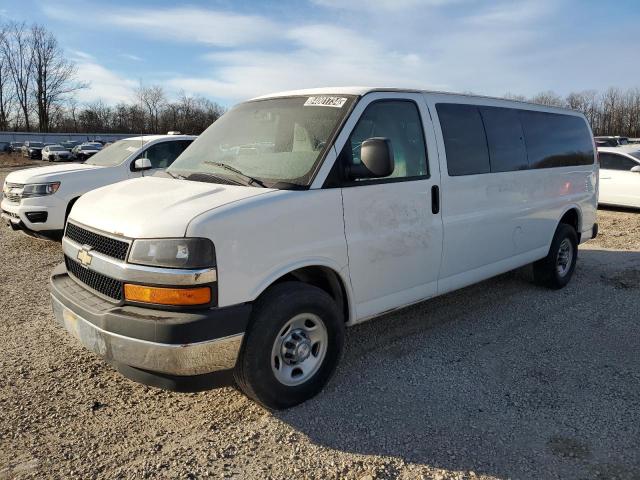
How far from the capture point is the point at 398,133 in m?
3.98

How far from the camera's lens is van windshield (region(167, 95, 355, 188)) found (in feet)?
11.5

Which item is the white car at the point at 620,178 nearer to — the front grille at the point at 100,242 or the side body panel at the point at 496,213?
the side body panel at the point at 496,213

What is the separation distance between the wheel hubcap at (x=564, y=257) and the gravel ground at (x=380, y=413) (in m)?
1.17

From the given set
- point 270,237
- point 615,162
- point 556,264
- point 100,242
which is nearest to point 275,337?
point 270,237

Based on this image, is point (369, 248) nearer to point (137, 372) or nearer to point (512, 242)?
point (137, 372)

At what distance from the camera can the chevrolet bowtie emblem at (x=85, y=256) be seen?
3.25m

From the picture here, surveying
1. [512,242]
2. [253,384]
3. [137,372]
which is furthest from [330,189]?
[512,242]

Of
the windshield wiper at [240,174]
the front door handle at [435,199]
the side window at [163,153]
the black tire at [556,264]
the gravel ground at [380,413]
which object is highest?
the side window at [163,153]

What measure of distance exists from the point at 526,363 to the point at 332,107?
2.56 m

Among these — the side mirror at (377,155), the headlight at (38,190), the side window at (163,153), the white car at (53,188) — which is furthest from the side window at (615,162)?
the headlight at (38,190)

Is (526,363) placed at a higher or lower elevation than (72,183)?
lower

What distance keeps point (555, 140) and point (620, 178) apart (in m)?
8.45

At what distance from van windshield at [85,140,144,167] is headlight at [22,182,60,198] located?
1.10 m

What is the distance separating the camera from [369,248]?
3.68 metres
